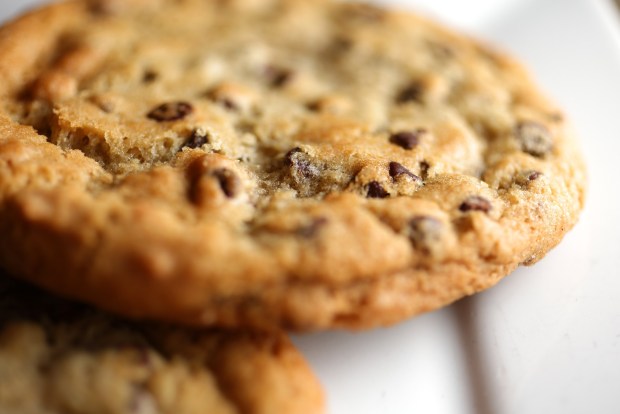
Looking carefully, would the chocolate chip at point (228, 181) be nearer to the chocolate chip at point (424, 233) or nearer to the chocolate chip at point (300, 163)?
the chocolate chip at point (300, 163)

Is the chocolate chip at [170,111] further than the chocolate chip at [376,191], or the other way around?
the chocolate chip at [170,111]

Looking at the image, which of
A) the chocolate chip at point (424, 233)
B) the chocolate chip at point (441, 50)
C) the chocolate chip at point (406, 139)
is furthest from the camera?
the chocolate chip at point (441, 50)

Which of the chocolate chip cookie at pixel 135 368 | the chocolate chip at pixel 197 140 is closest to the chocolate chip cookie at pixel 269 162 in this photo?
the chocolate chip at pixel 197 140

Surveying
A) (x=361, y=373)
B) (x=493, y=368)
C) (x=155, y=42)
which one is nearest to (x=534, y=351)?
(x=493, y=368)

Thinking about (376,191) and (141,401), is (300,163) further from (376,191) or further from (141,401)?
(141,401)

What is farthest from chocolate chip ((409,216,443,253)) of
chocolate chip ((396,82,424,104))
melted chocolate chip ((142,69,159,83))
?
melted chocolate chip ((142,69,159,83))

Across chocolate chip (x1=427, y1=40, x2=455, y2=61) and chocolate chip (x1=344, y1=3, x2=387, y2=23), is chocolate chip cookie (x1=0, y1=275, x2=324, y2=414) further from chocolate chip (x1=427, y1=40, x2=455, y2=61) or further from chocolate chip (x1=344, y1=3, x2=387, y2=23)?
chocolate chip (x1=344, y1=3, x2=387, y2=23)

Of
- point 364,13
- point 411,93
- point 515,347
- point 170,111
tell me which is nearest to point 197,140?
point 170,111
